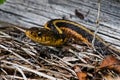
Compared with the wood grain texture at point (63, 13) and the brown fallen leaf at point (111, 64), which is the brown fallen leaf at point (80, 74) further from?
the wood grain texture at point (63, 13)

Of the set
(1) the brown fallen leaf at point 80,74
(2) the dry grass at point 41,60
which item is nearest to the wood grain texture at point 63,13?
(2) the dry grass at point 41,60

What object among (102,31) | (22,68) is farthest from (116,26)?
(22,68)

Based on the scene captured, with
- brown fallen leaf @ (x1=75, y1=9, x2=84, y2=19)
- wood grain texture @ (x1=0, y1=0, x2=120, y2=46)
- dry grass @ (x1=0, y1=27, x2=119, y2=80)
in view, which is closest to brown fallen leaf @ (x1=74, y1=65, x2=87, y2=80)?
dry grass @ (x1=0, y1=27, x2=119, y2=80)

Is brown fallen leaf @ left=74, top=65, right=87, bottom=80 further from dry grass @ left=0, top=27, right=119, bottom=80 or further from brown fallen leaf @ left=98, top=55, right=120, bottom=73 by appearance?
brown fallen leaf @ left=98, top=55, right=120, bottom=73

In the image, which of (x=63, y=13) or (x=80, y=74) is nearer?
(x=80, y=74)

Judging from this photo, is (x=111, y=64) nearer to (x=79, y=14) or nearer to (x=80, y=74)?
(x=80, y=74)

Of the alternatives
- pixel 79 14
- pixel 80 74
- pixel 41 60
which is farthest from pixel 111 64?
pixel 79 14

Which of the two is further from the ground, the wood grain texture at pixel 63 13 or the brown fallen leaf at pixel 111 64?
the wood grain texture at pixel 63 13
